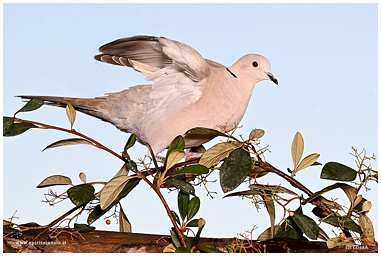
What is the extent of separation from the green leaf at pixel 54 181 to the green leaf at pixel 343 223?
100cm

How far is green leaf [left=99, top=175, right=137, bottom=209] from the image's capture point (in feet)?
4.21

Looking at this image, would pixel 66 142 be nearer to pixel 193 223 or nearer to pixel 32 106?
pixel 32 106

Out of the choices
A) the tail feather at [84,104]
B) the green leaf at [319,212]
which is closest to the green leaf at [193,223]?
the green leaf at [319,212]

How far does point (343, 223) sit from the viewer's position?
144cm

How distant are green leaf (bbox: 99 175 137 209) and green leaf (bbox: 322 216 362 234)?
0.75 meters

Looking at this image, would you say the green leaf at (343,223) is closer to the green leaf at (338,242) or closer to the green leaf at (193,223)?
the green leaf at (338,242)

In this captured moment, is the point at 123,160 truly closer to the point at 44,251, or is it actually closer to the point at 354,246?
the point at 44,251

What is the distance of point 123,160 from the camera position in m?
1.45

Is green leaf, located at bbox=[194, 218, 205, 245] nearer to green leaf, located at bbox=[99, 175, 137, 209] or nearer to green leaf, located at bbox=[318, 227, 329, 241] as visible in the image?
green leaf, located at bbox=[99, 175, 137, 209]

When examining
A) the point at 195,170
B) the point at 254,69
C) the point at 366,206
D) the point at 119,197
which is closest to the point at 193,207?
the point at 195,170

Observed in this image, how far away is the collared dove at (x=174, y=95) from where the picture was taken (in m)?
1.71

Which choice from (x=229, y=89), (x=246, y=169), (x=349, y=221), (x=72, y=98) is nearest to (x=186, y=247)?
(x=246, y=169)

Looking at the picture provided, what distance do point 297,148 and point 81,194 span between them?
797 mm

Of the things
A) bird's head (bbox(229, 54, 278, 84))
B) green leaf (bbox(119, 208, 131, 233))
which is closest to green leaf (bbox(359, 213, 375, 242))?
bird's head (bbox(229, 54, 278, 84))
